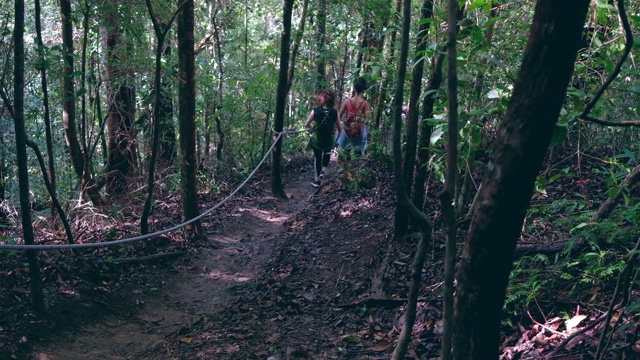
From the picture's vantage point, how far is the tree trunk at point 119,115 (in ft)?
29.5

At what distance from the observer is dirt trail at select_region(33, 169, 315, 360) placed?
17.2 feet

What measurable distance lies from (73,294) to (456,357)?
15.1ft

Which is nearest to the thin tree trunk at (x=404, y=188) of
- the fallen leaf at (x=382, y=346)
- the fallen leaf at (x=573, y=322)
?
the fallen leaf at (x=573, y=322)

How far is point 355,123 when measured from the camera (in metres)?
10.1

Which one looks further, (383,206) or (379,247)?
(383,206)

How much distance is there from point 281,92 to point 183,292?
495cm

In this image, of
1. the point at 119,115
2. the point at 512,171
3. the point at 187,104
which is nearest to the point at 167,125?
the point at 119,115

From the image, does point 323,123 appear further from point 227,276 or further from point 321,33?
point 321,33

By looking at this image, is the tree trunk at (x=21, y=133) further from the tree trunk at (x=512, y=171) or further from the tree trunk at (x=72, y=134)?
the tree trunk at (x=512, y=171)

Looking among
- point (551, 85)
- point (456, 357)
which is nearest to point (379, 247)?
point (456, 357)

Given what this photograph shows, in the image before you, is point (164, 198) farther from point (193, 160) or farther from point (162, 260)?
point (162, 260)

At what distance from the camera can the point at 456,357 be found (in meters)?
2.50

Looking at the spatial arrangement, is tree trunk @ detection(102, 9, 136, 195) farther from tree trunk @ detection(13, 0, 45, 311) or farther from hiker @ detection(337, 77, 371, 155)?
tree trunk @ detection(13, 0, 45, 311)

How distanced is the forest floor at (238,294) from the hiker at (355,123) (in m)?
1.22
